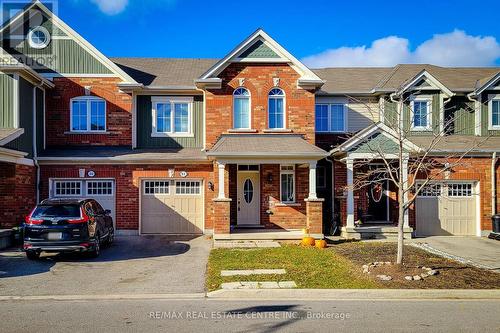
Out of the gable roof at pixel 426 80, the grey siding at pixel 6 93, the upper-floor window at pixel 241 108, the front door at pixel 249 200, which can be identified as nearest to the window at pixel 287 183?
the front door at pixel 249 200

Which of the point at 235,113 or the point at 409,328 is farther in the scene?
the point at 235,113

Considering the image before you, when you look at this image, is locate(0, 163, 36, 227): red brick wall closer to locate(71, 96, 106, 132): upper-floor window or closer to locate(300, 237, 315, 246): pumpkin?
locate(71, 96, 106, 132): upper-floor window

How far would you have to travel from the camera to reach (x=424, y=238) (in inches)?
704

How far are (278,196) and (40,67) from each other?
1105 cm

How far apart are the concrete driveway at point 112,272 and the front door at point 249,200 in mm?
3529

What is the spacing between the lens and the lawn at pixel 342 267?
9930 mm

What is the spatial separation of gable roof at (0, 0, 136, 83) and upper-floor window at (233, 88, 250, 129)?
4.51m

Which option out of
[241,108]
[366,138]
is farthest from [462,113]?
[241,108]

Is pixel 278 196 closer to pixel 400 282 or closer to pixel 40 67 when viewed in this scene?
pixel 400 282

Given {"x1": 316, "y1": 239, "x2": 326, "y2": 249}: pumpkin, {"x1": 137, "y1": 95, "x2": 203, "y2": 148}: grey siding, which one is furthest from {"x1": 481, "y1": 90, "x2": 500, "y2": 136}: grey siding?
{"x1": 137, "y1": 95, "x2": 203, "y2": 148}: grey siding

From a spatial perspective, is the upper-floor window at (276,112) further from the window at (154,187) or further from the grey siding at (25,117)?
the grey siding at (25,117)

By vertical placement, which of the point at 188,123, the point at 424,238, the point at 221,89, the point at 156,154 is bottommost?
the point at 424,238

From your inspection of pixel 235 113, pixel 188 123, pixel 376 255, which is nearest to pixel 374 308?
pixel 376 255

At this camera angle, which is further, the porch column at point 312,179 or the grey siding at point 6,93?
the porch column at point 312,179
